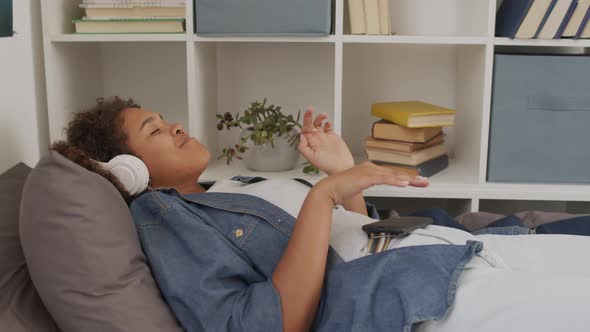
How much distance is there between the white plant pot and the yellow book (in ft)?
1.00

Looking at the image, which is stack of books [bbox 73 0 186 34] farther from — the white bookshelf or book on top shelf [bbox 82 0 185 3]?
the white bookshelf

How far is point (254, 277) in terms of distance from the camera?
4.00 ft

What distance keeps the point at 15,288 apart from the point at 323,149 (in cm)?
74

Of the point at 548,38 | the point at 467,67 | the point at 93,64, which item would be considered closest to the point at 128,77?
the point at 93,64

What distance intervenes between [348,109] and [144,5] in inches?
31.5

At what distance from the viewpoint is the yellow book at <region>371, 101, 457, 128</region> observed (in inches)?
79.4

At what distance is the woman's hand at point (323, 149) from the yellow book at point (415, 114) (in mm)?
488

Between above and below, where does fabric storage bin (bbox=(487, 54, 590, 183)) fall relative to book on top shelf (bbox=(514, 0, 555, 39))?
below

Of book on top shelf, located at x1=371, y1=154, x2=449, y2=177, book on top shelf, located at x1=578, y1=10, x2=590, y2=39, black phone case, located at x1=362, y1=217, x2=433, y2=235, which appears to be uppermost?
book on top shelf, located at x1=578, y1=10, x2=590, y2=39

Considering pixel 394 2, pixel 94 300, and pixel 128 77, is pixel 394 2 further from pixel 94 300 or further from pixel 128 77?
pixel 94 300

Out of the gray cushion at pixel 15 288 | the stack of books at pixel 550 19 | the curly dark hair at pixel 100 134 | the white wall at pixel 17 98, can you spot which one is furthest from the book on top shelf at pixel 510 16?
the gray cushion at pixel 15 288

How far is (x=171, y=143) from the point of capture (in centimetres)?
149

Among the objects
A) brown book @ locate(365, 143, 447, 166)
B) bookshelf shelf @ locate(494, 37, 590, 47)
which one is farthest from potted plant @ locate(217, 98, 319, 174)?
bookshelf shelf @ locate(494, 37, 590, 47)

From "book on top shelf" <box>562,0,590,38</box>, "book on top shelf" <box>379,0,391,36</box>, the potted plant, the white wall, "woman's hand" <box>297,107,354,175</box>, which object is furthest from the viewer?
the potted plant
